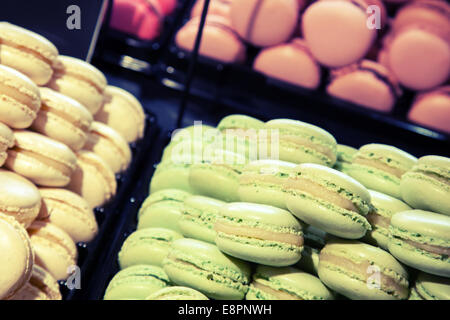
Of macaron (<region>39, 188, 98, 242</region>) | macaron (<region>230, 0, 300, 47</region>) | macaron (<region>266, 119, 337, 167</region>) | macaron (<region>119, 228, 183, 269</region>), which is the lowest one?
macaron (<region>39, 188, 98, 242</region>)

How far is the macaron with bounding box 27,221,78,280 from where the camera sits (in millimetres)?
1207

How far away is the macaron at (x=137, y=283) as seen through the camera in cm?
108

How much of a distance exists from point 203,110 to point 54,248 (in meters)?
1.05

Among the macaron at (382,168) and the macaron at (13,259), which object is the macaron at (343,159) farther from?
the macaron at (13,259)

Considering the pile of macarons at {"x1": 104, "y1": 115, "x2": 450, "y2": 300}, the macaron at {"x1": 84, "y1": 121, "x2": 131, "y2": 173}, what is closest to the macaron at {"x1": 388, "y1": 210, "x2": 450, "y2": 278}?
the pile of macarons at {"x1": 104, "y1": 115, "x2": 450, "y2": 300}

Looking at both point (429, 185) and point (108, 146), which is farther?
point (108, 146)

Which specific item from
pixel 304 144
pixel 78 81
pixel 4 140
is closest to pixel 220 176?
pixel 304 144

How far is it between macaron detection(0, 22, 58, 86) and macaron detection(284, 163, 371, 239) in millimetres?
855

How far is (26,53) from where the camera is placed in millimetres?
1332

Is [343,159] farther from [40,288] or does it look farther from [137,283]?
[40,288]

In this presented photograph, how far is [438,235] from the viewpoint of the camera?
878mm

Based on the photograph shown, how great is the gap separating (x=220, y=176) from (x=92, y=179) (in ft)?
1.64

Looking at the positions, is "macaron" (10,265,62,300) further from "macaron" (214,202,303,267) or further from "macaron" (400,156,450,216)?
"macaron" (400,156,450,216)
